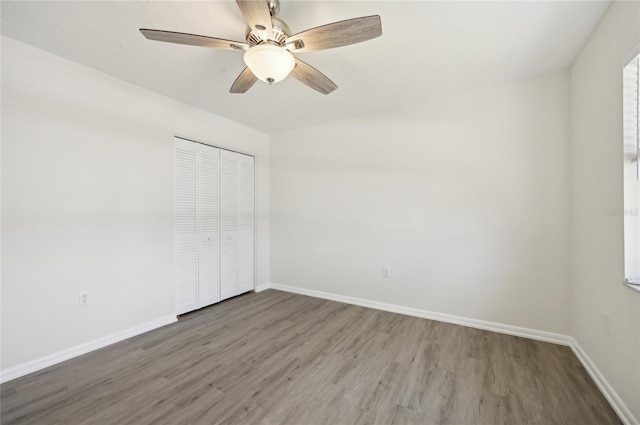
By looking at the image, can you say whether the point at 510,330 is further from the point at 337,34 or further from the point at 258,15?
the point at 258,15

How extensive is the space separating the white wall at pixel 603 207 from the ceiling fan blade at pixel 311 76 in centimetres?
174

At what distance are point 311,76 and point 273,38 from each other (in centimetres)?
39

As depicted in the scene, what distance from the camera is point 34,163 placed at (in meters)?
1.94

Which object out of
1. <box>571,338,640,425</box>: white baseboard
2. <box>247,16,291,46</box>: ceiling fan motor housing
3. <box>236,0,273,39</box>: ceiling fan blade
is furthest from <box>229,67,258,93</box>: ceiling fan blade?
<box>571,338,640,425</box>: white baseboard

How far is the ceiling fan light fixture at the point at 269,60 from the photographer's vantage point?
1479mm

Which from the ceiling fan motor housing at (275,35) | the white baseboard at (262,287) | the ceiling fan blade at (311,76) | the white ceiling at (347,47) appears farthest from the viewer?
the white baseboard at (262,287)

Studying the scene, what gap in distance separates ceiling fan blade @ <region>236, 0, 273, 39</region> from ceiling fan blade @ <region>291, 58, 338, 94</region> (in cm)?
31

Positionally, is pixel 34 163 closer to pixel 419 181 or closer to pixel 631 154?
pixel 419 181

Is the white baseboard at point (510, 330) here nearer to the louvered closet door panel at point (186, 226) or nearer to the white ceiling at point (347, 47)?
the louvered closet door panel at point (186, 226)

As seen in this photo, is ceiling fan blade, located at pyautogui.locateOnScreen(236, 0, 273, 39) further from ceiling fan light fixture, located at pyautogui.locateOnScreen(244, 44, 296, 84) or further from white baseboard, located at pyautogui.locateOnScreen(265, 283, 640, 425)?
white baseboard, located at pyautogui.locateOnScreen(265, 283, 640, 425)

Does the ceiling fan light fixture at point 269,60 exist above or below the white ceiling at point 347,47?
below

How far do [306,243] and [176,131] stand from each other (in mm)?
2156

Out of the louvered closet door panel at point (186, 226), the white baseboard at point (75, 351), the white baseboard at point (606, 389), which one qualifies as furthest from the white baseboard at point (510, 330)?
the white baseboard at point (75, 351)

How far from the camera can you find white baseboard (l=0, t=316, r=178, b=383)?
184 centimetres
